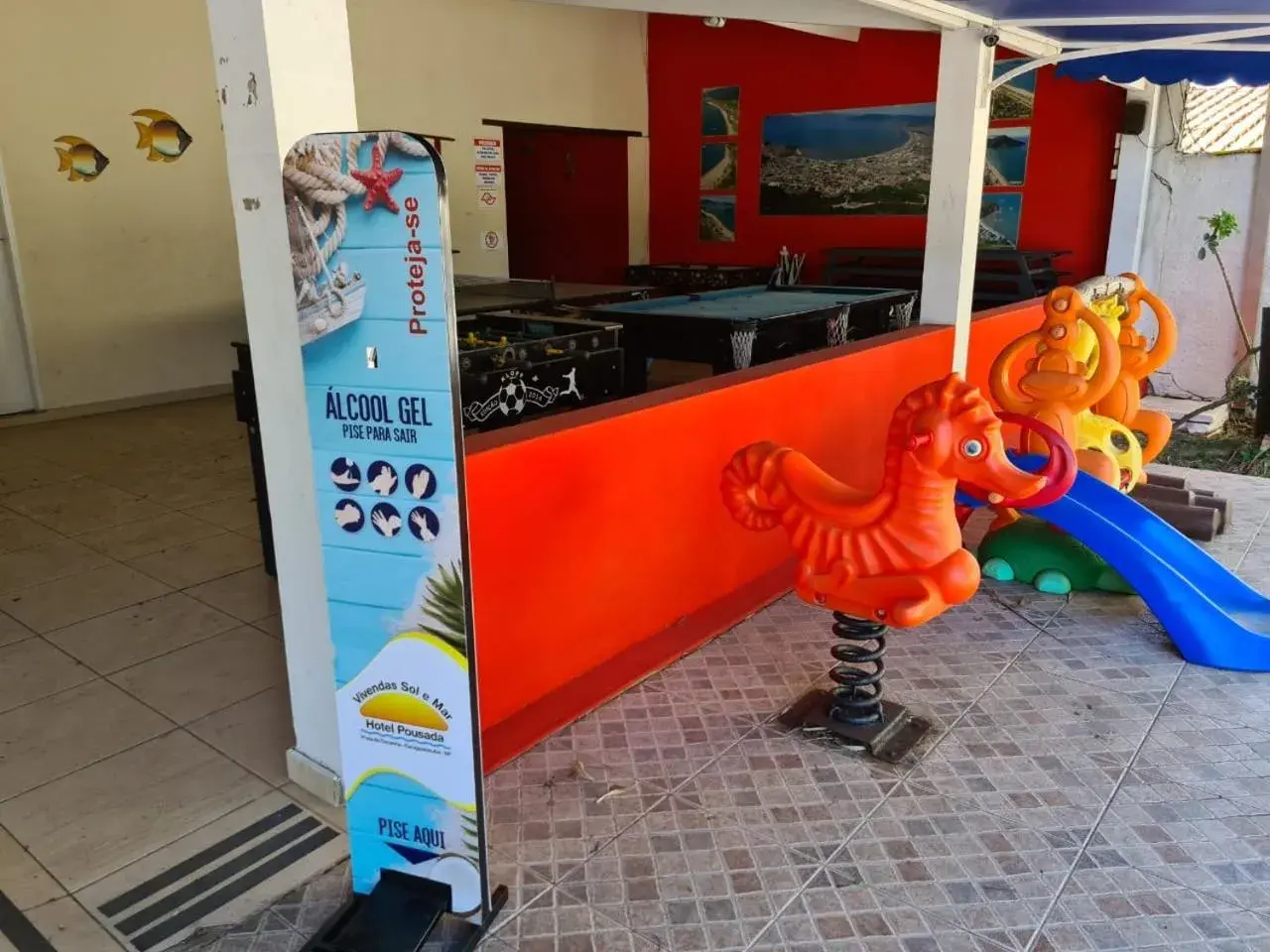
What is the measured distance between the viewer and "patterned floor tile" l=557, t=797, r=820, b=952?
6.72 feet

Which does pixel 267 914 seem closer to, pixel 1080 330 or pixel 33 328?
pixel 1080 330

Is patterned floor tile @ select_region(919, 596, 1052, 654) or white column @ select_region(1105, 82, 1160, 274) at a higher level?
white column @ select_region(1105, 82, 1160, 274)

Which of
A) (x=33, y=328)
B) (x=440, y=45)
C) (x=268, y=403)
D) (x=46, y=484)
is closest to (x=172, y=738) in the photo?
(x=268, y=403)

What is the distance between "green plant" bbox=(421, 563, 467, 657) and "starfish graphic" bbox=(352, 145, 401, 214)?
2.19ft

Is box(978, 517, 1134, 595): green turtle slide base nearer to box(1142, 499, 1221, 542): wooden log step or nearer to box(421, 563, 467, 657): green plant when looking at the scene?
box(1142, 499, 1221, 542): wooden log step

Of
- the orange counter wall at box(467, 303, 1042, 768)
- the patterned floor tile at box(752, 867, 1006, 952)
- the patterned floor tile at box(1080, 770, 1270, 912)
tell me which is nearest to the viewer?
the patterned floor tile at box(752, 867, 1006, 952)

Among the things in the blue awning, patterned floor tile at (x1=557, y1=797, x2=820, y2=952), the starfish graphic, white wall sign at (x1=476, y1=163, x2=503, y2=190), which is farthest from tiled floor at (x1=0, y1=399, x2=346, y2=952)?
white wall sign at (x1=476, y1=163, x2=503, y2=190)

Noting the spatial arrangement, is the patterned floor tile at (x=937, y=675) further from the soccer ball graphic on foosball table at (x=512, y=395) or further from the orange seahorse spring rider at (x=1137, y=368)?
the soccer ball graphic on foosball table at (x=512, y=395)

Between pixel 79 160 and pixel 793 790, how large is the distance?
22.1ft

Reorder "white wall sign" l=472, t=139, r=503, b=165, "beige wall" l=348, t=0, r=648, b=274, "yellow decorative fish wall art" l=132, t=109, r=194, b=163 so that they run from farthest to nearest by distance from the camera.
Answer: "white wall sign" l=472, t=139, r=503, b=165, "beige wall" l=348, t=0, r=648, b=274, "yellow decorative fish wall art" l=132, t=109, r=194, b=163

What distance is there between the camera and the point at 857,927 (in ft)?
6.72

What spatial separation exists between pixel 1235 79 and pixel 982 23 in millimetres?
1372

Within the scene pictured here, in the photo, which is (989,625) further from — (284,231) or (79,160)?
(79,160)

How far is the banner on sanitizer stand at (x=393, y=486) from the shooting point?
1.71 meters
